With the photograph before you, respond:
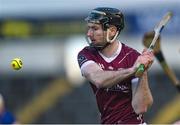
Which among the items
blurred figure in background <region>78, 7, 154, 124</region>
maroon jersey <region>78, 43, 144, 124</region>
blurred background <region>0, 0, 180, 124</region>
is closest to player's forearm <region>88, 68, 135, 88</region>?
blurred figure in background <region>78, 7, 154, 124</region>

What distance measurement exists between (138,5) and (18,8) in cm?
233

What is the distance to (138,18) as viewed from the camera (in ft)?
49.5

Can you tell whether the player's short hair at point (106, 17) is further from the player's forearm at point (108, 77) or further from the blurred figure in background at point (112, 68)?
the player's forearm at point (108, 77)

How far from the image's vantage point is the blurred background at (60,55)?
49.7 feet

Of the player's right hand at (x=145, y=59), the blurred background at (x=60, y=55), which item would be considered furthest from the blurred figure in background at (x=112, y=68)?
the blurred background at (x=60, y=55)

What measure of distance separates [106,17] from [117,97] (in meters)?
0.67

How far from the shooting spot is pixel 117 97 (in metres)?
6.63

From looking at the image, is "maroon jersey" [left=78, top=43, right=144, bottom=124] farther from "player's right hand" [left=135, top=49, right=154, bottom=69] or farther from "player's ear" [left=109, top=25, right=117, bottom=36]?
"player's right hand" [left=135, top=49, right=154, bottom=69]

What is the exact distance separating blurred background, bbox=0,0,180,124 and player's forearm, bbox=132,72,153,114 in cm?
821

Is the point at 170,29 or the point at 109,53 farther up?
the point at 109,53

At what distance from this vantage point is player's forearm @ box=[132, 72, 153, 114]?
6.49m

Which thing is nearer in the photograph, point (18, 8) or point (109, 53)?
point (109, 53)

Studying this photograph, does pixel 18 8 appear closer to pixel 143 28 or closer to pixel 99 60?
pixel 143 28

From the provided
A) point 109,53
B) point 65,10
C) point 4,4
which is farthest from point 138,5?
point 109,53
